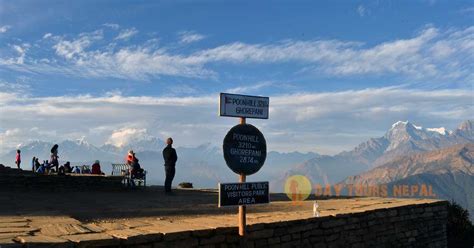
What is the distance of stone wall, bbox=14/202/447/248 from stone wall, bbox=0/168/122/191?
11.2 m

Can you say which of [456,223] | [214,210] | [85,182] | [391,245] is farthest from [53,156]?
[456,223]

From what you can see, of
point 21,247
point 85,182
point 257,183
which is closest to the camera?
point 21,247

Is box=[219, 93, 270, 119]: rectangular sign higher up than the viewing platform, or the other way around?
box=[219, 93, 270, 119]: rectangular sign

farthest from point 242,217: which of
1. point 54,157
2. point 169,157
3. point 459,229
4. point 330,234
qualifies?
point 54,157

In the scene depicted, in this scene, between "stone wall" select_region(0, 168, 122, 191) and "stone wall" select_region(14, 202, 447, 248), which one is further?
"stone wall" select_region(0, 168, 122, 191)

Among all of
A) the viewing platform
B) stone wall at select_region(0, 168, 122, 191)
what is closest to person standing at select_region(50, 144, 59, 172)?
stone wall at select_region(0, 168, 122, 191)

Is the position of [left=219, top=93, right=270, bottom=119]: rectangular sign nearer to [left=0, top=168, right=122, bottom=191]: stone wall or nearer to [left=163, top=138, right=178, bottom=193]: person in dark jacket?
[left=163, top=138, right=178, bottom=193]: person in dark jacket

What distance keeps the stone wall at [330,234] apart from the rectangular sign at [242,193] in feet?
2.02

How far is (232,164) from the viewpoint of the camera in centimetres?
699

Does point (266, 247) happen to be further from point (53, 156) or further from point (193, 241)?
point (53, 156)

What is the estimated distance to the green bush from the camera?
17.7 meters

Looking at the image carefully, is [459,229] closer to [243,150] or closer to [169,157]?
[169,157]

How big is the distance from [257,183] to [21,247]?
3425 mm

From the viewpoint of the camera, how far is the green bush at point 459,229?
17688 mm
